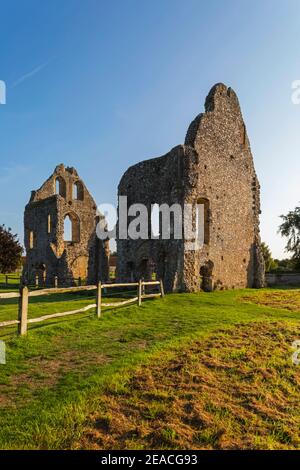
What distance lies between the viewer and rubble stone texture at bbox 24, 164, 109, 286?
26531 millimetres

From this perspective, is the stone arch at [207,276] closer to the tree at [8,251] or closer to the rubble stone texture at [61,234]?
the rubble stone texture at [61,234]

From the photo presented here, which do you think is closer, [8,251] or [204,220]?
[204,220]

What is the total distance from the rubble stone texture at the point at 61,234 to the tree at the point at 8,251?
7.84 feet

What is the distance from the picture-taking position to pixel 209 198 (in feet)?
70.2

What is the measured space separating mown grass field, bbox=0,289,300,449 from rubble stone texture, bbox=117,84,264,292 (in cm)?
952

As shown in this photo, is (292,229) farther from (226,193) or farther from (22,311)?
(22,311)

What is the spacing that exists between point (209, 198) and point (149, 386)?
658 inches

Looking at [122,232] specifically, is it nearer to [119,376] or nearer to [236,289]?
[236,289]

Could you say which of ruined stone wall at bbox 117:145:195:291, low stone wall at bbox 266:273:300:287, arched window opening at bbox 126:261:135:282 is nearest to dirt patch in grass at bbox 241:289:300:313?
ruined stone wall at bbox 117:145:195:291

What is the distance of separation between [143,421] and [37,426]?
143 cm

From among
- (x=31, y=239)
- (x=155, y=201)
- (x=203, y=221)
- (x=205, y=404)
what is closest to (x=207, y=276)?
(x=203, y=221)

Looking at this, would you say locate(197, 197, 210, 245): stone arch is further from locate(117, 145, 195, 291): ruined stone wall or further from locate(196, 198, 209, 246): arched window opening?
locate(117, 145, 195, 291): ruined stone wall
